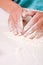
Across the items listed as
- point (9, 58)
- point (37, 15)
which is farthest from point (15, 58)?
point (37, 15)

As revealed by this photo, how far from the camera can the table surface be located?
664 millimetres

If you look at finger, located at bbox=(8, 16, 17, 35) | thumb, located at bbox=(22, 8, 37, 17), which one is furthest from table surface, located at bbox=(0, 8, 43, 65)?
thumb, located at bbox=(22, 8, 37, 17)

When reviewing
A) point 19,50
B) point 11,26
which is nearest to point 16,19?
point 11,26

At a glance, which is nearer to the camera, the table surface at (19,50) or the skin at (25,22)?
the table surface at (19,50)

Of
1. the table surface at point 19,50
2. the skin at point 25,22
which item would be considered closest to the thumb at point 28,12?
the skin at point 25,22

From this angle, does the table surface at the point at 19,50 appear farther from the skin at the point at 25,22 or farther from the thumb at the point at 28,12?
the thumb at the point at 28,12

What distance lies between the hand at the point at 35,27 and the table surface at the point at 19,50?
3 centimetres

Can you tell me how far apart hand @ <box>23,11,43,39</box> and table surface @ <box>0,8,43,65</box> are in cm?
3

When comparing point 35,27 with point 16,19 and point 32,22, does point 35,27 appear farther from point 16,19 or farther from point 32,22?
point 16,19

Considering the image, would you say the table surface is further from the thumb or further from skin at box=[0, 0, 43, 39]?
the thumb

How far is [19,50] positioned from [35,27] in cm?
16

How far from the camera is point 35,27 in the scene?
769mm

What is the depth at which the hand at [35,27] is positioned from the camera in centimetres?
76

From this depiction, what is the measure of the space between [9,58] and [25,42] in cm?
13
